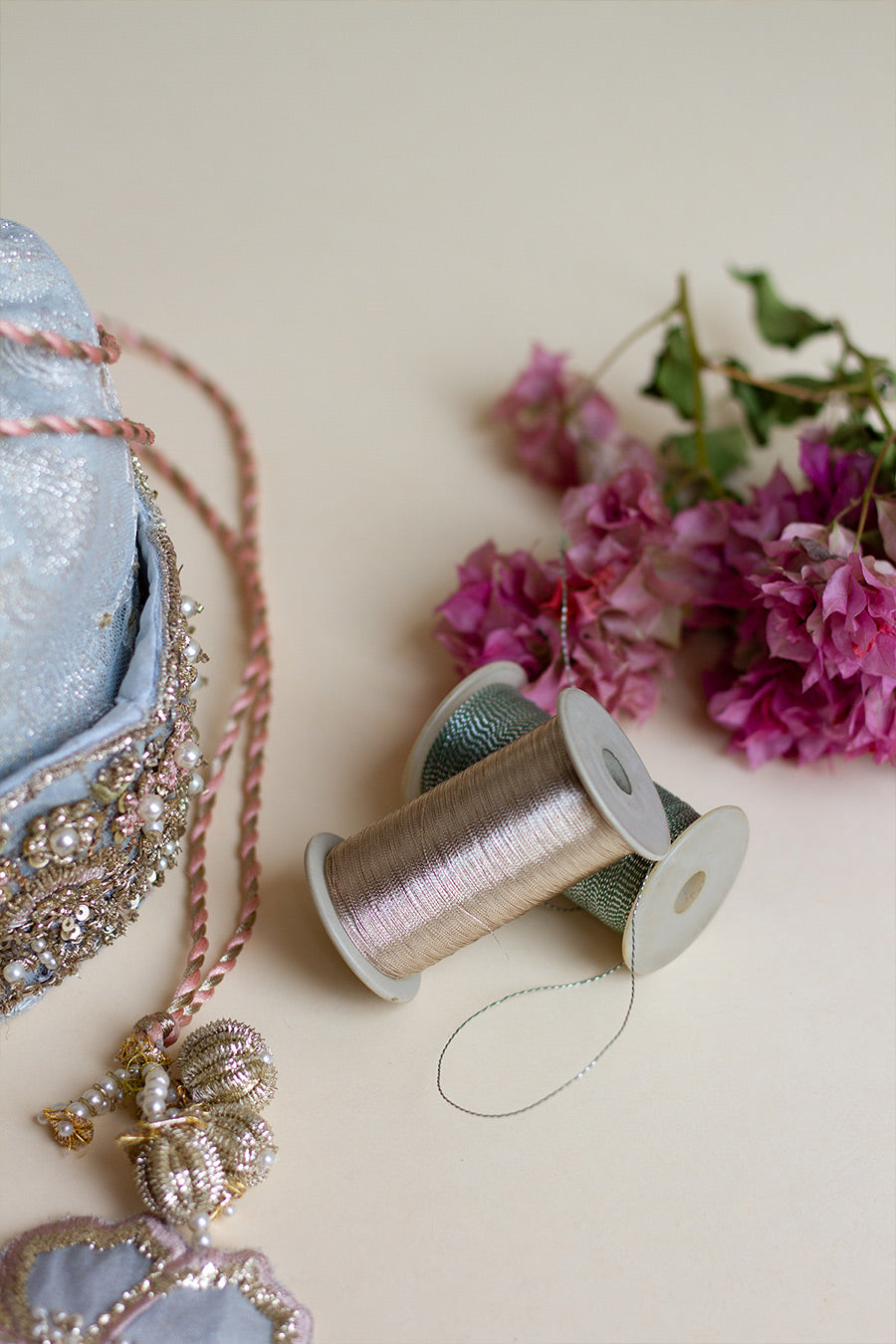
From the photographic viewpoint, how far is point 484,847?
1.25m

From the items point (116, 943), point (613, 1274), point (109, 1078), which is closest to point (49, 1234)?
point (109, 1078)

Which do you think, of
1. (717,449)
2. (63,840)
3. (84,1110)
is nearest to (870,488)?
(717,449)

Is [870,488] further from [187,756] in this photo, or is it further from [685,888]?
[187,756]

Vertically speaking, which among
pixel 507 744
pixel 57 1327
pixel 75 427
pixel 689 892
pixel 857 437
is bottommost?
pixel 57 1327

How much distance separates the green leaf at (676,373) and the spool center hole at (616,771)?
91cm

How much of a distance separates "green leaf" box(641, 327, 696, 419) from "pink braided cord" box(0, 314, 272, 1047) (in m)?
0.69

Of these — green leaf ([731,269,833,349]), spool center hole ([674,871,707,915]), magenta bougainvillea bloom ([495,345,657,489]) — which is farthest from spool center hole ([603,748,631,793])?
green leaf ([731,269,833,349])

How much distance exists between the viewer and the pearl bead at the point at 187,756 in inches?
49.9

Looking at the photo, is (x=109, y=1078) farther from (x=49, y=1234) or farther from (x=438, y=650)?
(x=438, y=650)

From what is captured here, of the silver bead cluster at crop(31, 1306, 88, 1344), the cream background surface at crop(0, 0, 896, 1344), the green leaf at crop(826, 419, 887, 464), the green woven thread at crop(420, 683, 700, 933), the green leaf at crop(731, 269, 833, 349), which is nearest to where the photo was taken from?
the silver bead cluster at crop(31, 1306, 88, 1344)

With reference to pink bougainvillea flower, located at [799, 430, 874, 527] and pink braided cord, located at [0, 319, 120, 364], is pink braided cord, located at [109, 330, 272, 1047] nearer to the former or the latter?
pink braided cord, located at [0, 319, 120, 364]

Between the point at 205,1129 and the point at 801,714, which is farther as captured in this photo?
the point at 801,714

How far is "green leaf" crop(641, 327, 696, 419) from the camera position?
1964 mm

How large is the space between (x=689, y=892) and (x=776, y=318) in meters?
1.14
